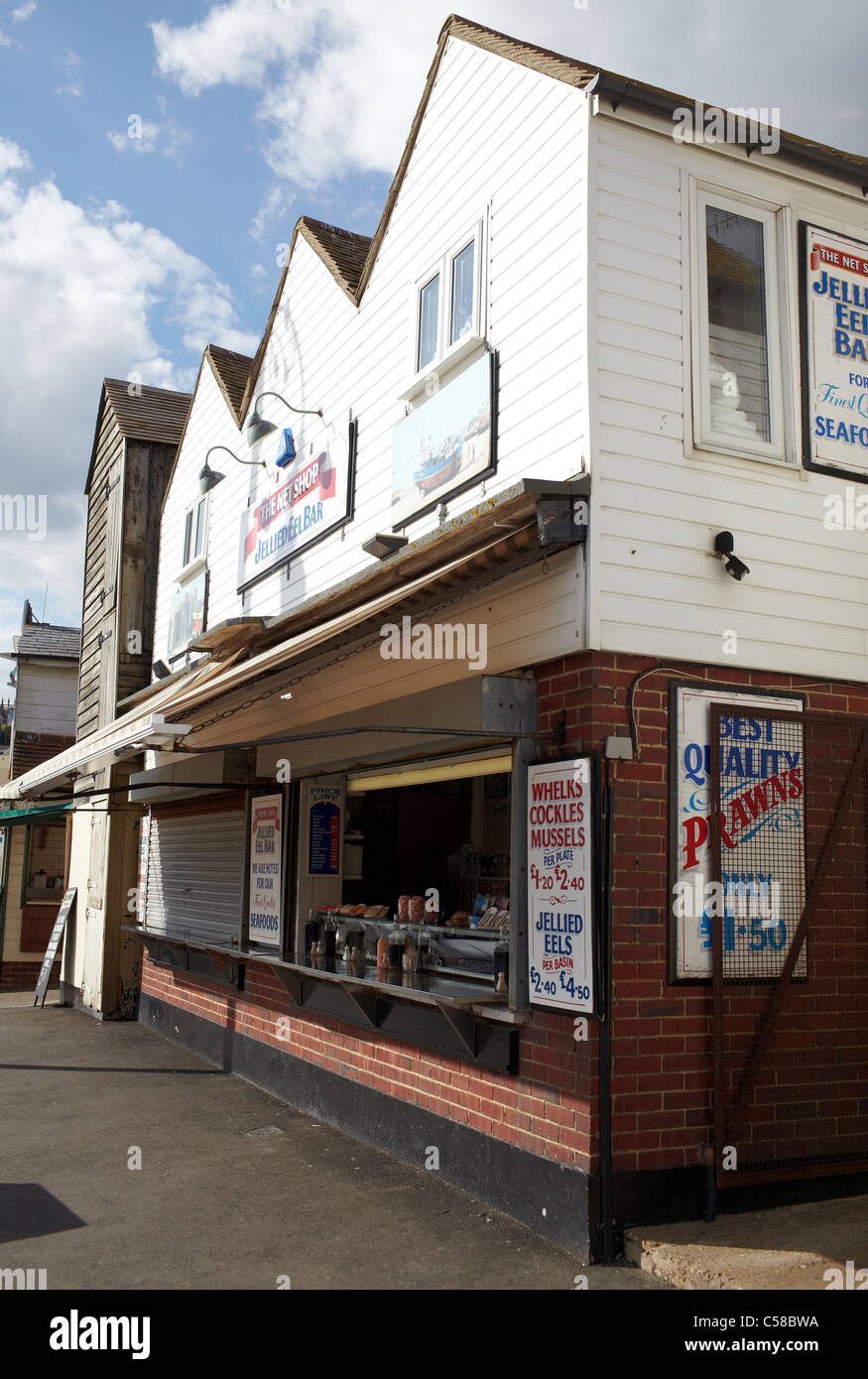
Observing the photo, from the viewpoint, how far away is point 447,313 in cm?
775

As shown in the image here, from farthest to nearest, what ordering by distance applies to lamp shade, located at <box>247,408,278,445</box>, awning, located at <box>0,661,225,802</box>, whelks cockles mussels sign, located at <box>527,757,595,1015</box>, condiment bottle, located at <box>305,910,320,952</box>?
lamp shade, located at <box>247,408,278,445</box>, condiment bottle, located at <box>305,910,320,952</box>, awning, located at <box>0,661,225,802</box>, whelks cockles mussels sign, located at <box>527,757,595,1015</box>

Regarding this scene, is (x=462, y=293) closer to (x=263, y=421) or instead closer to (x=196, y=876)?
(x=263, y=421)

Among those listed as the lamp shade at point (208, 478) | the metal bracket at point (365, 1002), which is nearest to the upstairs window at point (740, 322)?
the metal bracket at point (365, 1002)

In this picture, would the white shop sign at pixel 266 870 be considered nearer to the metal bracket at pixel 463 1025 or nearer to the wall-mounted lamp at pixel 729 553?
the metal bracket at pixel 463 1025

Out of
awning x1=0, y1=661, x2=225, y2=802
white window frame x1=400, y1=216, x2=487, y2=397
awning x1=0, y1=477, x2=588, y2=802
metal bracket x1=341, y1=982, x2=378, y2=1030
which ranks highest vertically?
white window frame x1=400, y1=216, x2=487, y2=397

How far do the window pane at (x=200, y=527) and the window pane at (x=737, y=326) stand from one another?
320 inches

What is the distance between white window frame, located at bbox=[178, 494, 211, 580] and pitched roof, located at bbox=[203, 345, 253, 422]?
1.23 meters

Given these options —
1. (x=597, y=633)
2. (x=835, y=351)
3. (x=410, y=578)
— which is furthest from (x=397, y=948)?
(x=835, y=351)

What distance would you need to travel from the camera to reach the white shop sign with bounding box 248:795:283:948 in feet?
31.3

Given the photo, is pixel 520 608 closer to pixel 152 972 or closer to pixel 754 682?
pixel 754 682

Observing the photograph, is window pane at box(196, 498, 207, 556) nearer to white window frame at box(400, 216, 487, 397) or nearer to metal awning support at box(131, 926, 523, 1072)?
metal awning support at box(131, 926, 523, 1072)

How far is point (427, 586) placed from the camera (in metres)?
6.01

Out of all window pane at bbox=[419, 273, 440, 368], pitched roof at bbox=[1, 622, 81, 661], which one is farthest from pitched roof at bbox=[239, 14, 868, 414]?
pitched roof at bbox=[1, 622, 81, 661]
